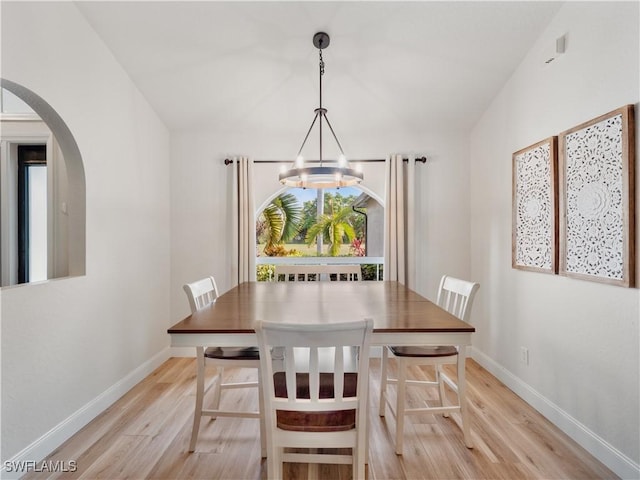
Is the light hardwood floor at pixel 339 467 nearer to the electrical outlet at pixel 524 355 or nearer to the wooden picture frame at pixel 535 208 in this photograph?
the electrical outlet at pixel 524 355

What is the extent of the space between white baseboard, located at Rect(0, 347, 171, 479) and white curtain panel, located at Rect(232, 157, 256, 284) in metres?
1.18

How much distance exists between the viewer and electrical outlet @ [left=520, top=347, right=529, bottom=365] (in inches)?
104

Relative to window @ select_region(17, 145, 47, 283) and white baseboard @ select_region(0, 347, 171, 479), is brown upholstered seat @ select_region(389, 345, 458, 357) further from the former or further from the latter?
window @ select_region(17, 145, 47, 283)

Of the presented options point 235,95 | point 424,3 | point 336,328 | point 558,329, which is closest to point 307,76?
point 235,95

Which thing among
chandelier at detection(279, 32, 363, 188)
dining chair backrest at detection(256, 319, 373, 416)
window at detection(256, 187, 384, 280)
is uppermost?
chandelier at detection(279, 32, 363, 188)

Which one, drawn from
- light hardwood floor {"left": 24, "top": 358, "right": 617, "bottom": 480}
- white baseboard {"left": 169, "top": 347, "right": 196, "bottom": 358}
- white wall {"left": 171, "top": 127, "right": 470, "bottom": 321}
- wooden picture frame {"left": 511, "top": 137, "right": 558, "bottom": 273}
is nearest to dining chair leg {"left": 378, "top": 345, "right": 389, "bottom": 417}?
light hardwood floor {"left": 24, "top": 358, "right": 617, "bottom": 480}

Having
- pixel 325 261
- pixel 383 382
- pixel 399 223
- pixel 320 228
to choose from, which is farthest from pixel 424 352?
pixel 320 228

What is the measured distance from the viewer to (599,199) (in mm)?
1958

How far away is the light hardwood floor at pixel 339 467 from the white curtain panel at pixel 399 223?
124 cm

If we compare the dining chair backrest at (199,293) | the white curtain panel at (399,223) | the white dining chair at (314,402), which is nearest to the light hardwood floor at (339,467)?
the white dining chair at (314,402)

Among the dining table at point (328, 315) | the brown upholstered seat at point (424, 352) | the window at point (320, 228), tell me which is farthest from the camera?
the window at point (320, 228)

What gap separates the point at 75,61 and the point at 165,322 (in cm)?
236

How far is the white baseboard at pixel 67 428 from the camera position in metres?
1.76

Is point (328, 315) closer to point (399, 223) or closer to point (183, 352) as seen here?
point (399, 223)
